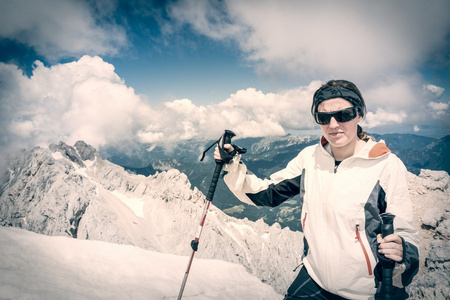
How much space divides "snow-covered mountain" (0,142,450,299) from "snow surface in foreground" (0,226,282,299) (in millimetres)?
73551

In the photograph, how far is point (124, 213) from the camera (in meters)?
91.0

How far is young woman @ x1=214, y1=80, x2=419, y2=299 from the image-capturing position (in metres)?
2.64

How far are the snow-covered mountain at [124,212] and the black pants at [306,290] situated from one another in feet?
278

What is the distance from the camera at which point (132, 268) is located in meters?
6.21

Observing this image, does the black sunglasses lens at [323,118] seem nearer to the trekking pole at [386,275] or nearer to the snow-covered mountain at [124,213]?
the trekking pole at [386,275]

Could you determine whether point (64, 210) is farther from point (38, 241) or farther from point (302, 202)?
point (302, 202)

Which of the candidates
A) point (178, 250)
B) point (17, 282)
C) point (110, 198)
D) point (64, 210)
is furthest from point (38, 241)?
point (110, 198)

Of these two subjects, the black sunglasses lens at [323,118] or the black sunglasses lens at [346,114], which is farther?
the black sunglasses lens at [323,118]

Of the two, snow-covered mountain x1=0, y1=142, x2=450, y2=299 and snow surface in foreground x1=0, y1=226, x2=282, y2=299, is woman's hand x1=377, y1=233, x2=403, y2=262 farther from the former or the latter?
snow-covered mountain x1=0, y1=142, x2=450, y2=299

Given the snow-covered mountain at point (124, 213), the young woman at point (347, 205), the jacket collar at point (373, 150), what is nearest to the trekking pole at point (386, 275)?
the young woman at point (347, 205)

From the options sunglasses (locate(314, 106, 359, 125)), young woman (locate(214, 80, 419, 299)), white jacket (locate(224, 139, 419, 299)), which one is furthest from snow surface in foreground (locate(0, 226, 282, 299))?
sunglasses (locate(314, 106, 359, 125))

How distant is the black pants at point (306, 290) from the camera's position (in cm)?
319

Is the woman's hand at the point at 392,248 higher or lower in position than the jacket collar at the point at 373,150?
lower

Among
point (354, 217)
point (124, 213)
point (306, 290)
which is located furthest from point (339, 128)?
point (124, 213)
